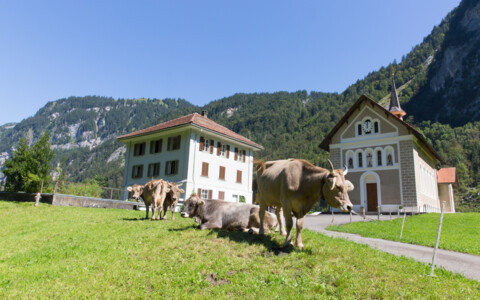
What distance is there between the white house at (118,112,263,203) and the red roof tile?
2831 centimetres

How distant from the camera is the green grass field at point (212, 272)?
17.8 feet

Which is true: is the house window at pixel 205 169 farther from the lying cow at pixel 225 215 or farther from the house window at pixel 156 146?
the lying cow at pixel 225 215

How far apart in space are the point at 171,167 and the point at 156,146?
182 inches

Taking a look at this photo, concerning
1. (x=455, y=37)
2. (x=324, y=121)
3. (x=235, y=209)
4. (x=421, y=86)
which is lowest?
(x=235, y=209)

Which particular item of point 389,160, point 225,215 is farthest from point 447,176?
point 225,215

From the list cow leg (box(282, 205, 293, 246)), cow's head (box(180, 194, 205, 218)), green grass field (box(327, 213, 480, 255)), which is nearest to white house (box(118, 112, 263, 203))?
green grass field (box(327, 213, 480, 255))

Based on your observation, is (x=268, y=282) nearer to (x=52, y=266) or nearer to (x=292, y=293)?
(x=292, y=293)

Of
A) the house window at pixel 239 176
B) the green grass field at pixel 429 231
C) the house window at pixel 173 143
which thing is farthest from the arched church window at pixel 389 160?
the house window at pixel 173 143

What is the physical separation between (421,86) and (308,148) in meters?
77.0

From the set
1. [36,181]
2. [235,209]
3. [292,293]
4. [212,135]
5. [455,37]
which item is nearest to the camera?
[292,293]

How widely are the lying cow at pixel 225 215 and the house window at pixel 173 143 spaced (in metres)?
29.3

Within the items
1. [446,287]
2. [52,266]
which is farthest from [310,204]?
[52,266]

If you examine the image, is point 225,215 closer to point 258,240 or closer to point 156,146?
point 258,240

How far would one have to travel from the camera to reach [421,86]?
534 ft
